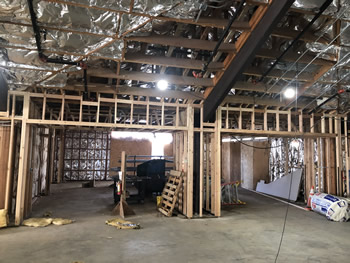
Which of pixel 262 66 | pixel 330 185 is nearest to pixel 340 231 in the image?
pixel 330 185

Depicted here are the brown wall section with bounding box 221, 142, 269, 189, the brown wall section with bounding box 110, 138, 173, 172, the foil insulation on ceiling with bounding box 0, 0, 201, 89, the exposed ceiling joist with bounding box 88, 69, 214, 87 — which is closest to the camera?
the foil insulation on ceiling with bounding box 0, 0, 201, 89

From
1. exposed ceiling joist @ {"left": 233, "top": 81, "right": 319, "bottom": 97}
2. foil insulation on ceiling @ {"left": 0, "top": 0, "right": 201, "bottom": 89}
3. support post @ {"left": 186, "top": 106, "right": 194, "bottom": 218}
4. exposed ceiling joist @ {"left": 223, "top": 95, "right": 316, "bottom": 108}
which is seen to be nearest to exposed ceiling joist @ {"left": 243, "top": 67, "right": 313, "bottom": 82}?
exposed ceiling joist @ {"left": 233, "top": 81, "right": 319, "bottom": 97}

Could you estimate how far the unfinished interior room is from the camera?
3.62 meters

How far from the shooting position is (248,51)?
13.8ft

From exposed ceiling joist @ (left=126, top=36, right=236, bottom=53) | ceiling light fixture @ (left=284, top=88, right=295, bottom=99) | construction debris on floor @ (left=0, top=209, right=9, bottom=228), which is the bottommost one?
construction debris on floor @ (left=0, top=209, right=9, bottom=228)

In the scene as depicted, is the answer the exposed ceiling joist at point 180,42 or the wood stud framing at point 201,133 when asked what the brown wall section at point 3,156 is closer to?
the wood stud framing at point 201,133

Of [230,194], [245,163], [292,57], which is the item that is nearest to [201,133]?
[292,57]

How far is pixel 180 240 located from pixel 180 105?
3.10 m

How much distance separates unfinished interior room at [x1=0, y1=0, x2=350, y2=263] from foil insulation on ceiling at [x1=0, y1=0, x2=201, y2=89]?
2cm

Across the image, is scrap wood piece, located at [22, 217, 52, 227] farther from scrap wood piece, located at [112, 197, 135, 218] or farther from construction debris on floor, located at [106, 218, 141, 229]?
scrap wood piece, located at [112, 197, 135, 218]

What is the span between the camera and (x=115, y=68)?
5133 millimetres

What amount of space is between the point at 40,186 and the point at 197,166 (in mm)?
5549

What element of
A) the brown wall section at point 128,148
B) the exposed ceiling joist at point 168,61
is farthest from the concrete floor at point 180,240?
the brown wall section at point 128,148

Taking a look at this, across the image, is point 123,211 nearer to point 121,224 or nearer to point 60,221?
point 121,224
